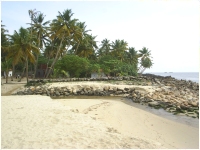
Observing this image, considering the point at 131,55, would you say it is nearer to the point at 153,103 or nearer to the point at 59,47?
the point at 59,47

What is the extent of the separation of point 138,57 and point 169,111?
36.7 meters

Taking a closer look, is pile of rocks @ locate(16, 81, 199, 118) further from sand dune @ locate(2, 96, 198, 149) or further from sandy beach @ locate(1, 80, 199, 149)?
sand dune @ locate(2, 96, 198, 149)

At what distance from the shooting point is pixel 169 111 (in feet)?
31.8

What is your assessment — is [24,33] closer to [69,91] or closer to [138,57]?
[69,91]

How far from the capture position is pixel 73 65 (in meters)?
23.4

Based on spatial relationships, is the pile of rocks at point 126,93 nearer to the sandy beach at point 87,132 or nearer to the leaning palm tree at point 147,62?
the sandy beach at point 87,132

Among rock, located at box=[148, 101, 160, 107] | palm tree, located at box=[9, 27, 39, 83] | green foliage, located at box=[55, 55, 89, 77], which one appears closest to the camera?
rock, located at box=[148, 101, 160, 107]

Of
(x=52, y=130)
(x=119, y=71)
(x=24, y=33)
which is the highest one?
(x=24, y=33)

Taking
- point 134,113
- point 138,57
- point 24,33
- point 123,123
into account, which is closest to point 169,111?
point 134,113

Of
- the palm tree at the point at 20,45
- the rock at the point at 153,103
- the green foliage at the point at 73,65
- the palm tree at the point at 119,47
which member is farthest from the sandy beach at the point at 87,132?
the palm tree at the point at 119,47

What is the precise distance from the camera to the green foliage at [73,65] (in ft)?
76.6

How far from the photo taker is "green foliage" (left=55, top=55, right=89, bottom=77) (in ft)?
76.6

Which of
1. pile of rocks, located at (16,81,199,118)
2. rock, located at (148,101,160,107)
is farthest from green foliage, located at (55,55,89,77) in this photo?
rock, located at (148,101,160,107)

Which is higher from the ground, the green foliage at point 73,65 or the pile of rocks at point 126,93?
the green foliage at point 73,65
